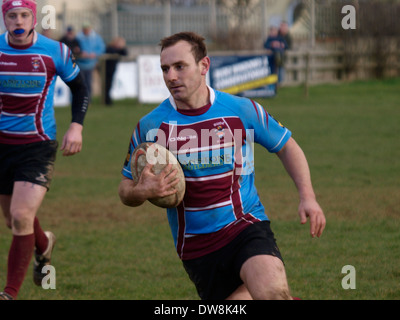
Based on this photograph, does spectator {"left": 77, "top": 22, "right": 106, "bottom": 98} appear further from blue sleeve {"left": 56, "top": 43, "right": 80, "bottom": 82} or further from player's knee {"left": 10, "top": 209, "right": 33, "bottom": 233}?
player's knee {"left": 10, "top": 209, "right": 33, "bottom": 233}

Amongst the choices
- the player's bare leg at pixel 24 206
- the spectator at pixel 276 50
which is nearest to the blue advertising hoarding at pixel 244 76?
the spectator at pixel 276 50

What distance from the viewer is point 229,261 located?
16.1 feet

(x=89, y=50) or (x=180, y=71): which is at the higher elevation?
(x=180, y=71)

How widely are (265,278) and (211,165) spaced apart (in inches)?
33.3

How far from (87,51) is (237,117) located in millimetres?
19610

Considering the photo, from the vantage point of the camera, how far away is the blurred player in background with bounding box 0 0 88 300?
6695mm

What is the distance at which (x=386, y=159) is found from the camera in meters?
13.2

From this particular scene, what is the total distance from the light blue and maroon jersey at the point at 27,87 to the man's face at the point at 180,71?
6.94 feet

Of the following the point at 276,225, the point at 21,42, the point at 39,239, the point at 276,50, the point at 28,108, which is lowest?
the point at 276,225

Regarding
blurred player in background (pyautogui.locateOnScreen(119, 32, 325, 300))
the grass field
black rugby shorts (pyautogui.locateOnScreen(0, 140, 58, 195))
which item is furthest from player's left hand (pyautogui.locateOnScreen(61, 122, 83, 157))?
blurred player in background (pyautogui.locateOnScreen(119, 32, 325, 300))

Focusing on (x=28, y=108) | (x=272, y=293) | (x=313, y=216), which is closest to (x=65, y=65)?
(x=28, y=108)

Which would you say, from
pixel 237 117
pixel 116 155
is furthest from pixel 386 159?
pixel 237 117

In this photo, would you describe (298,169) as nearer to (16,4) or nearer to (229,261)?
(229,261)
